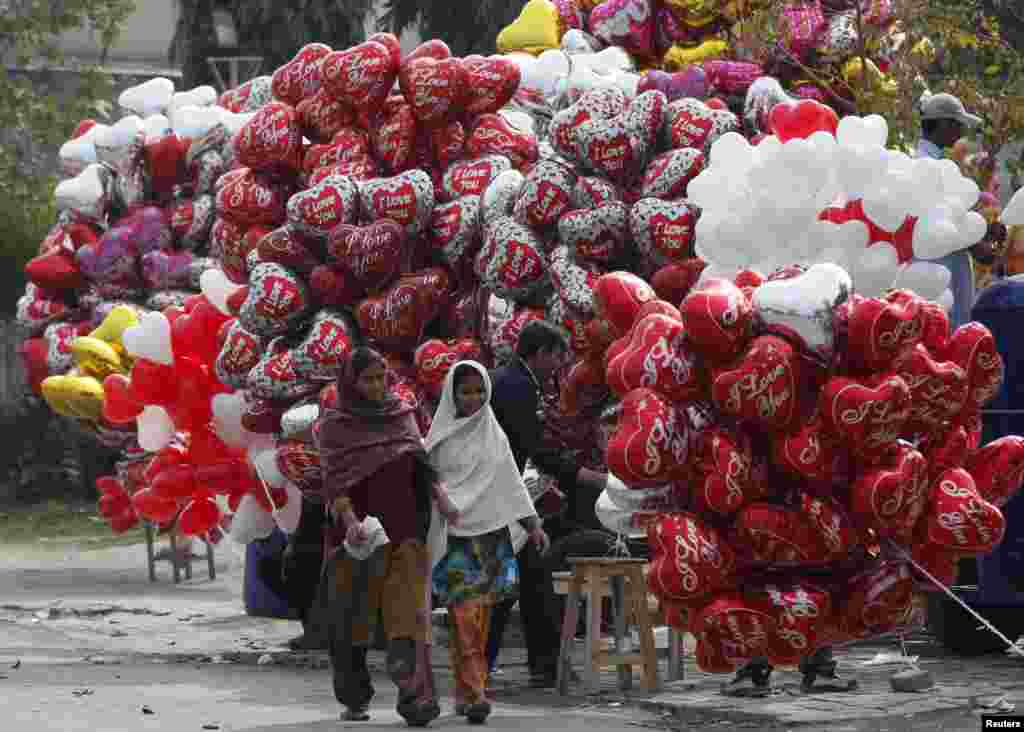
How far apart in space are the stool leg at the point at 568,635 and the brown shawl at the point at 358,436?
52.0 inches

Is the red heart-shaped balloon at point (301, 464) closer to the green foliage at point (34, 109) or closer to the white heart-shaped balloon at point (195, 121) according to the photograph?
the white heart-shaped balloon at point (195, 121)

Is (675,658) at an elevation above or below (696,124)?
below

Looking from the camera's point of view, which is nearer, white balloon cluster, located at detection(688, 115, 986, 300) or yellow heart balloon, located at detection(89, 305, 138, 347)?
white balloon cluster, located at detection(688, 115, 986, 300)

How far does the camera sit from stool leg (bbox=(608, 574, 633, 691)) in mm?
11719

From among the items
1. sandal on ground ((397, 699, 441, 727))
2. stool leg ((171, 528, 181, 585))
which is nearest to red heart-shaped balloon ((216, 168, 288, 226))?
sandal on ground ((397, 699, 441, 727))

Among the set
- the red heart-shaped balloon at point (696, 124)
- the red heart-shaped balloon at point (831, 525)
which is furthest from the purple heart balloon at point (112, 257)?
the red heart-shaped balloon at point (831, 525)

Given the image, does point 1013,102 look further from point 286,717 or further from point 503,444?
point 286,717

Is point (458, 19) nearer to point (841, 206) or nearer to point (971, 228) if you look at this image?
point (841, 206)

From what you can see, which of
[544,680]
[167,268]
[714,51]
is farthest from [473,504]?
[167,268]

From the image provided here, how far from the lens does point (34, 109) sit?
31234 mm

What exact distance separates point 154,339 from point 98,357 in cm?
338

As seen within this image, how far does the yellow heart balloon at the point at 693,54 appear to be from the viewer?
15.8 meters

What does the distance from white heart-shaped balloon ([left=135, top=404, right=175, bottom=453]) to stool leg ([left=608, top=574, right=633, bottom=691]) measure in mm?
3467

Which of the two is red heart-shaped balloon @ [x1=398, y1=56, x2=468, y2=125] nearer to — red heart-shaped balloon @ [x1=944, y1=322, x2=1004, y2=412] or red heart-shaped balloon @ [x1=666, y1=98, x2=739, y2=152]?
red heart-shaped balloon @ [x1=666, y1=98, x2=739, y2=152]
